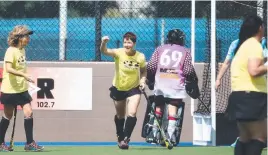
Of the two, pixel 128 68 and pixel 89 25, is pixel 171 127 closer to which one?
pixel 128 68

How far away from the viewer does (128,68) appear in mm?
12391

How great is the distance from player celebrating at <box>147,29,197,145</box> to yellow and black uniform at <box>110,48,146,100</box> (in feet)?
0.57

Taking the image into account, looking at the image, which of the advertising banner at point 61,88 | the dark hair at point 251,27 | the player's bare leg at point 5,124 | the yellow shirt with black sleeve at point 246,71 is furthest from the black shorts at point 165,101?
the yellow shirt with black sleeve at point 246,71

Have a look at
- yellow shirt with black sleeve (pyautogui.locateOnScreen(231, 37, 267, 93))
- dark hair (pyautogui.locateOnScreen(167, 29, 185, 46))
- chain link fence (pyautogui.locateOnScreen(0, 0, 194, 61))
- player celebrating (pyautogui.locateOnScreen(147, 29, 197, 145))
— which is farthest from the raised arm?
yellow shirt with black sleeve (pyautogui.locateOnScreen(231, 37, 267, 93))

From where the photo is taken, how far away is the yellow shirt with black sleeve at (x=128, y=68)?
12367 mm

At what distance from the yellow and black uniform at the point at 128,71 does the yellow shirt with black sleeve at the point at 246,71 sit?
13.4 feet

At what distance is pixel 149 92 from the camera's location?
48.1 feet

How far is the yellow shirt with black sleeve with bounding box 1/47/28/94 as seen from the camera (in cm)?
1170

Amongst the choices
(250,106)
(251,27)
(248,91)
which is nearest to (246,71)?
(248,91)

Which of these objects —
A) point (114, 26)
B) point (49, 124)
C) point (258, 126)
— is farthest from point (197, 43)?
point (258, 126)

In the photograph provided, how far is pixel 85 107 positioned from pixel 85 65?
2.09 ft

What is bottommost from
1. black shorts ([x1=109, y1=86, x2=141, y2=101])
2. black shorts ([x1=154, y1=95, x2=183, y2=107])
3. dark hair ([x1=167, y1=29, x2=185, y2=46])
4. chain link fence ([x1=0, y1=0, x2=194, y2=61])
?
black shorts ([x1=154, y1=95, x2=183, y2=107])

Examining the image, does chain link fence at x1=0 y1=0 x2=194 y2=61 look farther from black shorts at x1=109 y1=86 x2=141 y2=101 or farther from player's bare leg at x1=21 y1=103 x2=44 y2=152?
player's bare leg at x1=21 y1=103 x2=44 y2=152

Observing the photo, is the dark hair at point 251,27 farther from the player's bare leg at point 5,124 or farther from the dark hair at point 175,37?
the player's bare leg at point 5,124
